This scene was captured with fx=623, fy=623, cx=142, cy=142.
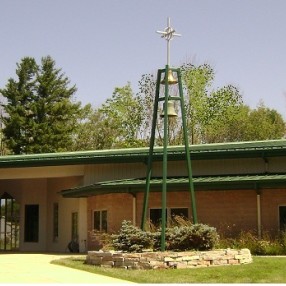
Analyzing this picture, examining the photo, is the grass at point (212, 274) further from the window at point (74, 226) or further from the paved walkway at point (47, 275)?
the window at point (74, 226)

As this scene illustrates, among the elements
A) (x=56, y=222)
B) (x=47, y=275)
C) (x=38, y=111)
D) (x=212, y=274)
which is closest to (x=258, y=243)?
(x=212, y=274)

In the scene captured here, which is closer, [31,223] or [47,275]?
[47,275]

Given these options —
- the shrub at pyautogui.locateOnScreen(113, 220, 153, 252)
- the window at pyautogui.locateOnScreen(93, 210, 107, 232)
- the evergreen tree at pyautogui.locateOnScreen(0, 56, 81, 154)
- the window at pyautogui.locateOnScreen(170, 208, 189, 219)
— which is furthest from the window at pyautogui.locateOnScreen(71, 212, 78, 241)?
the evergreen tree at pyautogui.locateOnScreen(0, 56, 81, 154)

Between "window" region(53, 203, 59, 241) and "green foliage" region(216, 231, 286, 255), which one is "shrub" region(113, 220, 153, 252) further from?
"window" region(53, 203, 59, 241)

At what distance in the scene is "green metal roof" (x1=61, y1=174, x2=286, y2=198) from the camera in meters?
23.7

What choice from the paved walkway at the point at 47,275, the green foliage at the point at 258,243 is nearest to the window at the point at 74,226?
the green foliage at the point at 258,243

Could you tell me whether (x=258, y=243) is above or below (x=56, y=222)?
below

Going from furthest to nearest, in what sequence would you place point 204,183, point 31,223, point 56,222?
point 31,223, point 56,222, point 204,183

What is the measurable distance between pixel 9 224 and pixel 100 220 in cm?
1115

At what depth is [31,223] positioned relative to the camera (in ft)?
113

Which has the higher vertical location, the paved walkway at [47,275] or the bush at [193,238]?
the bush at [193,238]

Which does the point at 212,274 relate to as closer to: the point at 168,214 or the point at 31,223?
the point at 168,214

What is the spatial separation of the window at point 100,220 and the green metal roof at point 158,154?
235 centimetres

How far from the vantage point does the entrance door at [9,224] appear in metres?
36.3
